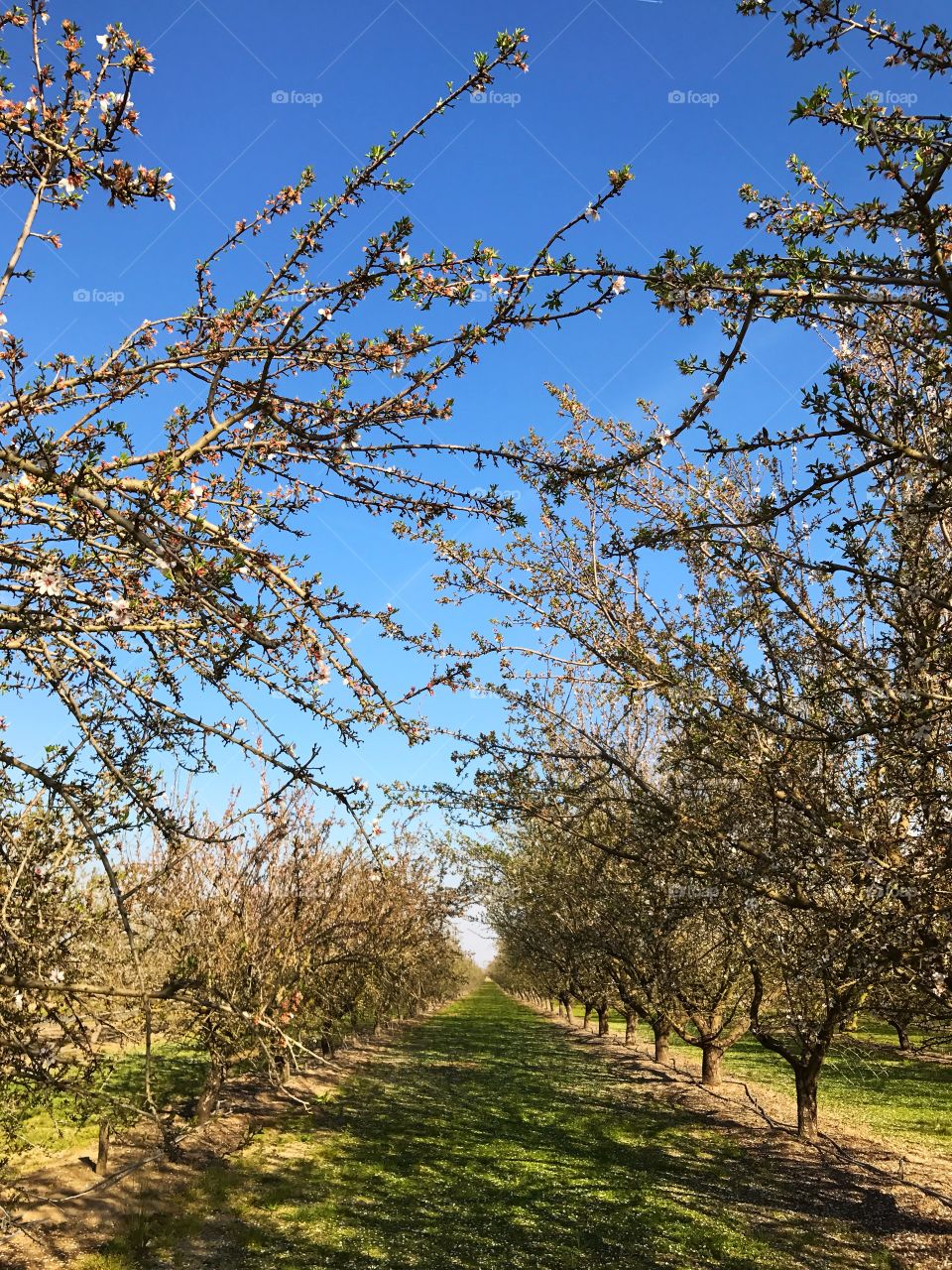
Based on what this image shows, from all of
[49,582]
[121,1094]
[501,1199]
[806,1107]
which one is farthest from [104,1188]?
[806,1107]

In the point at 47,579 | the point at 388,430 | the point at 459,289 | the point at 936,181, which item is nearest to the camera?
the point at 936,181

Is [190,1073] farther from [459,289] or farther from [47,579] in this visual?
[459,289]

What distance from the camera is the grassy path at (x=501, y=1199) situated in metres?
7.12

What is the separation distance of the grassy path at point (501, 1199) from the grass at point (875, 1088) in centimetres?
220

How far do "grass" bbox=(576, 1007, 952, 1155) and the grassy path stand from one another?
220 centimetres

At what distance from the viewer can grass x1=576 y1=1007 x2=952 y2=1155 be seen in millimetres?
12211

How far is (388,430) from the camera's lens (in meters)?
3.71

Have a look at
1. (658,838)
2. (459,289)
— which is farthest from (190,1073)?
(459,289)

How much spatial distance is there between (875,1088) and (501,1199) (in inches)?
555

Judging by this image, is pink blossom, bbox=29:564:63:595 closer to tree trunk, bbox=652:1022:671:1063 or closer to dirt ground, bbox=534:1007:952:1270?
dirt ground, bbox=534:1007:952:1270

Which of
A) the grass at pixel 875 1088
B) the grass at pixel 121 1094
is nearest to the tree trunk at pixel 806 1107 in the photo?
the grass at pixel 875 1088

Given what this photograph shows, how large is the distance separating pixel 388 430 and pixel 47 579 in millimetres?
1684

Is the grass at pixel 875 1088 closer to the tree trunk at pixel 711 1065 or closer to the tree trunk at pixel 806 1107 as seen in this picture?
the tree trunk at pixel 806 1107

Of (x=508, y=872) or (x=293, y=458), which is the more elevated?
(x=293, y=458)
